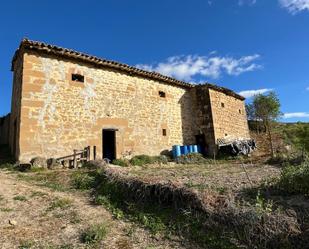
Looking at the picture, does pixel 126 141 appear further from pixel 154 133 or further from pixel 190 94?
pixel 190 94

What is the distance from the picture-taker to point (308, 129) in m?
10.3

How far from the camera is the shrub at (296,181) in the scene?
5871 mm

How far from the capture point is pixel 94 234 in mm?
5070

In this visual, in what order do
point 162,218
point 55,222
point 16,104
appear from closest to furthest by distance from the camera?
point 162,218 → point 55,222 → point 16,104

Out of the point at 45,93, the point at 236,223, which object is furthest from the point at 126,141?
the point at 236,223

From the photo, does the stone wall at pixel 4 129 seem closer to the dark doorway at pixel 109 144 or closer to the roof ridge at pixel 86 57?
the roof ridge at pixel 86 57

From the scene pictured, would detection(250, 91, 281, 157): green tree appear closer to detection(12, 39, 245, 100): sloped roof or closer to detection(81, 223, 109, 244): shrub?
detection(12, 39, 245, 100): sloped roof

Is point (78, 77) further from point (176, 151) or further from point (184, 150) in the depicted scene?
point (184, 150)

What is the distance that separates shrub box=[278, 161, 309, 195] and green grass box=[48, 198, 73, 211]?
4.90 metres

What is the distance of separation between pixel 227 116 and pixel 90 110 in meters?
10.1

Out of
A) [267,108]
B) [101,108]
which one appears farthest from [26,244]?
[267,108]

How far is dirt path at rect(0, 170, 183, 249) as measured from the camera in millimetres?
4867

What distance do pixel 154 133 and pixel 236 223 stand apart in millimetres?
11465

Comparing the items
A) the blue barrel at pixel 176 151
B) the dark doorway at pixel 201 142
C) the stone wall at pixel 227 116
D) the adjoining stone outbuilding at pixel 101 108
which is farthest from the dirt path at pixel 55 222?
the stone wall at pixel 227 116
